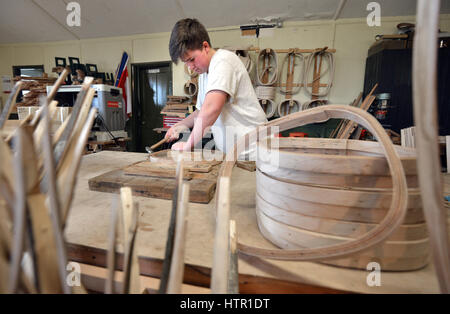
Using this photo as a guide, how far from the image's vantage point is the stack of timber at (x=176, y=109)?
425 cm

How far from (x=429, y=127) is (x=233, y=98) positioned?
138cm

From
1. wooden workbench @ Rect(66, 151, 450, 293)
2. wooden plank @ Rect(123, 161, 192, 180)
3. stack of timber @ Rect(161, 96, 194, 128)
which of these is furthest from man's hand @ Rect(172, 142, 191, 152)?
stack of timber @ Rect(161, 96, 194, 128)

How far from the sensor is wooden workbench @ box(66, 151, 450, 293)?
519mm

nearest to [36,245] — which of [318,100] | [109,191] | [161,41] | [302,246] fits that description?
[302,246]

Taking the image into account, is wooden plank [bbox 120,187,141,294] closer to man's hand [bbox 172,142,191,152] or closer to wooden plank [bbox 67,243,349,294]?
wooden plank [bbox 67,243,349,294]

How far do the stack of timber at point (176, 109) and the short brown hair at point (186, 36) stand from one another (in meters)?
2.65

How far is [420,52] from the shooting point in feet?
0.99

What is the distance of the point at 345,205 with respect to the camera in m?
0.52

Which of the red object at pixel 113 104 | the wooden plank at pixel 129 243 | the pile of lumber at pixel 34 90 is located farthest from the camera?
the red object at pixel 113 104

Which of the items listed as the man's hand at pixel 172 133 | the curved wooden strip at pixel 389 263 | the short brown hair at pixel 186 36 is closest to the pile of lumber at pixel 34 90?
the man's hand at pixel 172 133

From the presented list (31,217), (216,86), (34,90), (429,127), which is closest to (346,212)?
(429,127)

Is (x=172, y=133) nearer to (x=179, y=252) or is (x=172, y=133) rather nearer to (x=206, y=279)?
(x=206, y=279)

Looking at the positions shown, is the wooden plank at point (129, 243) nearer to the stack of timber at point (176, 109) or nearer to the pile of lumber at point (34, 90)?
the stack of timber at point (176, 109)

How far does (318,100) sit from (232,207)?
374cm
